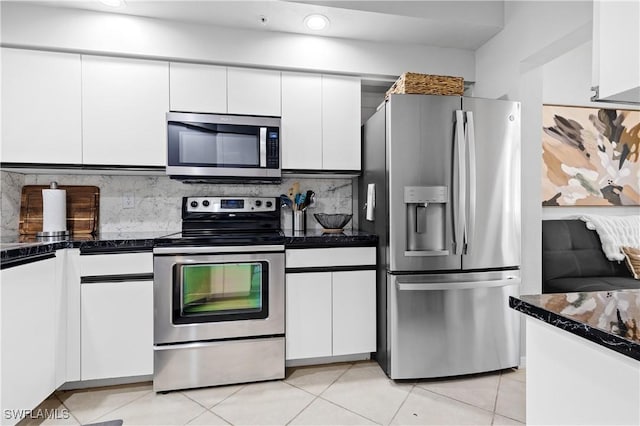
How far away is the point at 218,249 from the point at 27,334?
3.25ft

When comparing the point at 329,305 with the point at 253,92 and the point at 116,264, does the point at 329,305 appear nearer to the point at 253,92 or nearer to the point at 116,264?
the point at 116,264

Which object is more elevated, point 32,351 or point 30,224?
point 30,224

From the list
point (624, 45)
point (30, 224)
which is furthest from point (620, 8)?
point (30, 224)

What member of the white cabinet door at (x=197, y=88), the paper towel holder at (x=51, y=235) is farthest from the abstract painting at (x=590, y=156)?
the paper towel holder at (x=51, y=235)

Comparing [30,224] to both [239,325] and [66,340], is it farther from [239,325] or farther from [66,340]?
[239,325]

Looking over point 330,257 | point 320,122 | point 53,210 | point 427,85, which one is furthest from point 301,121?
point 53,210

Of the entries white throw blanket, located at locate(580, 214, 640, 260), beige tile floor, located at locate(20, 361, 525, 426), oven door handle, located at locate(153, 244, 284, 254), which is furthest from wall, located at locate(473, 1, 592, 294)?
oven door handle, located at locate(153, 244, 284, 254)

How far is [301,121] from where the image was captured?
2.55m

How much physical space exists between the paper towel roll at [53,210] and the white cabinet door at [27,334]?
54cm

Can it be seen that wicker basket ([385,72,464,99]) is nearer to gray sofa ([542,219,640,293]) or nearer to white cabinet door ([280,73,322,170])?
white cabinet door ([280,73,322,170])

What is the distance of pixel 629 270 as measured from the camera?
2.85m

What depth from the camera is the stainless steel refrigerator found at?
83.7 inches

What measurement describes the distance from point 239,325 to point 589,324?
1853mm

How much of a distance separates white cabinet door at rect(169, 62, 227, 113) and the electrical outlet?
2.58 feet
